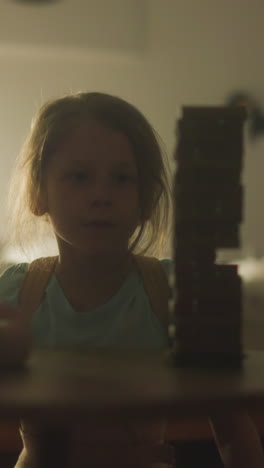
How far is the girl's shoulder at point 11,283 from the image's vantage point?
3.24ft

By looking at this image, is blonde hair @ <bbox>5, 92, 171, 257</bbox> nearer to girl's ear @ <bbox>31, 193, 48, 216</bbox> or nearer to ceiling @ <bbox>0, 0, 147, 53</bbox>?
girl's ear @ <bbox>31, 193, 48, 216</bbox>

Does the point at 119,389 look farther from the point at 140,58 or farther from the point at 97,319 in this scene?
the point at 140,58

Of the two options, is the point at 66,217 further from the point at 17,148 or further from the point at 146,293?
the point at 17,148

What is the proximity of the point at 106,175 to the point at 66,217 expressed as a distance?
0.10 m

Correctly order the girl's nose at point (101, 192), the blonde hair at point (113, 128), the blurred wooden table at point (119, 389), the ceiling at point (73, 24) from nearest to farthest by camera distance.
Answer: the blurred wooden table at point (119, 389), the girl's nose at point (101, 192), the blonde hair at point (113, 128), the ceiling at point (73, 24)

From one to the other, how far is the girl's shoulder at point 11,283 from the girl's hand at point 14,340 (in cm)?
36

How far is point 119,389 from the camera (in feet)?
1.51

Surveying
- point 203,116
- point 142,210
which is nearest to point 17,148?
point 142,210

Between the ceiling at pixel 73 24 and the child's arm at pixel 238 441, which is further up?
the ceiling at pixel 73 24

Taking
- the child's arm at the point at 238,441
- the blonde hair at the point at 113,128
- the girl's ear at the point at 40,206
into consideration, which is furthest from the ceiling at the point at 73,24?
the child's arm at the point at 238,441

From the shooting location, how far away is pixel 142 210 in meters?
1.07

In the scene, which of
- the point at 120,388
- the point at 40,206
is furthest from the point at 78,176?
the point at 120,388

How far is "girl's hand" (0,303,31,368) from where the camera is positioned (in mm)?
560

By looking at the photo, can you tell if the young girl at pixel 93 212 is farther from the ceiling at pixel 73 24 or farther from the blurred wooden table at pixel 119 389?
the ceiling at pixel 73 24
